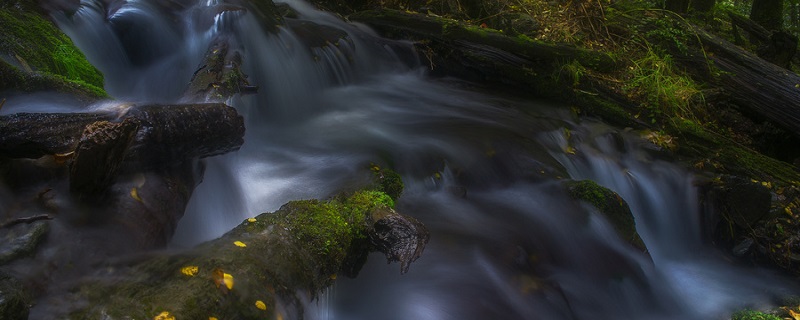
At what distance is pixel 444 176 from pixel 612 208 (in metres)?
1.49

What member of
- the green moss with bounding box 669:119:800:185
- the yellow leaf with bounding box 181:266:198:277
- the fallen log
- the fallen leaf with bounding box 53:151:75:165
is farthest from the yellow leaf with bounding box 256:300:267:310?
the fallen log

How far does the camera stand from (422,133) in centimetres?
592

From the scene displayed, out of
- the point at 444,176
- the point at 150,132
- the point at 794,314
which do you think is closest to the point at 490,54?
the point at 444,176

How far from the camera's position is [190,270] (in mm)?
2279

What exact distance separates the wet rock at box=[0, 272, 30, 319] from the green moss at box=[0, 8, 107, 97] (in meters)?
1.89

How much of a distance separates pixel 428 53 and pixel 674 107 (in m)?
3.30

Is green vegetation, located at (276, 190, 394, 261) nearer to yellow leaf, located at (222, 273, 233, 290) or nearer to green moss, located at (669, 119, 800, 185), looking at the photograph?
yellow leaf, located at (222, 273, 233, 290)

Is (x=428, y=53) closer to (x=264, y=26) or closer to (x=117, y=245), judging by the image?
(x=264, y=26)

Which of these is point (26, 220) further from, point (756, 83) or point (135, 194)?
point (756, 83)

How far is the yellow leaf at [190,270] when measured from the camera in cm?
225

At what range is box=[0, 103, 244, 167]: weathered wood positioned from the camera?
2.45 meters

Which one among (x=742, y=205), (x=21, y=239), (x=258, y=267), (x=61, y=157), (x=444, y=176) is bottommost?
(x=742, y=205)

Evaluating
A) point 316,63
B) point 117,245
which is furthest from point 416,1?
point 117,245

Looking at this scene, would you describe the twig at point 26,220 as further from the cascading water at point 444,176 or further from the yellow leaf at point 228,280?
the cascading water at point 444,176
